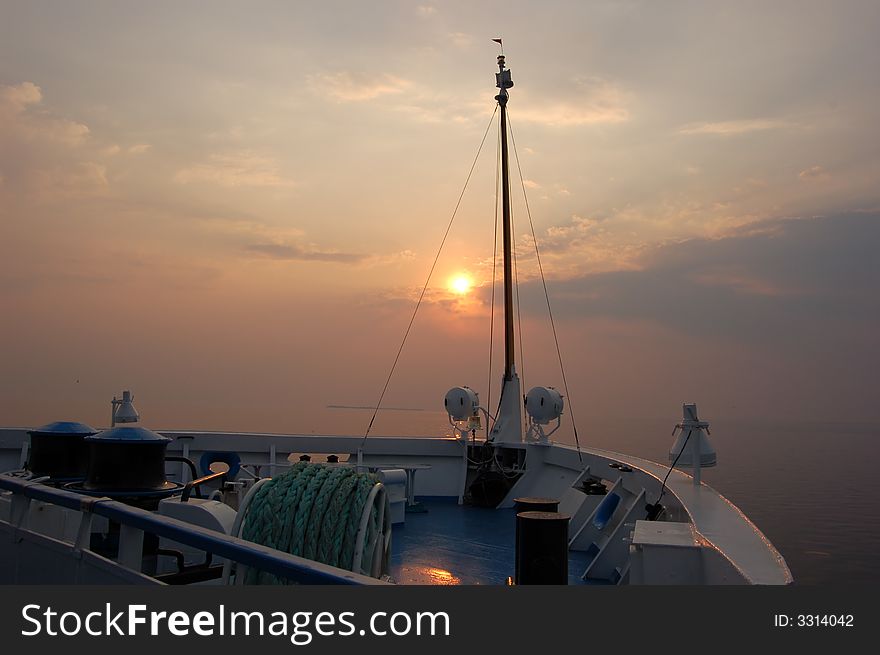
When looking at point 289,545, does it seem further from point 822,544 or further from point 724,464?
point 724,464

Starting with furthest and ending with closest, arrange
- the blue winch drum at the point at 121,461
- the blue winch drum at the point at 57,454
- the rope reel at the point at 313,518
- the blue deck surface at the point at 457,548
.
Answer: the blue deck surface at the point at 457,548, the blue winch drum at the point at 57,454, the blue winch drum at the point at 121,461, the rope reel at the point at 313,518

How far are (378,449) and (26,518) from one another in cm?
822

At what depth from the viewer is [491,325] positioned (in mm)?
15391

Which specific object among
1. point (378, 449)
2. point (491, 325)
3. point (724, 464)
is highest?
point (491, 325)

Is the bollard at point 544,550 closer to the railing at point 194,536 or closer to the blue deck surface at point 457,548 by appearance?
the blue deck surface at point 457,548

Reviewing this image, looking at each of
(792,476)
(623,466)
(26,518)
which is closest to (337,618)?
(26,518)

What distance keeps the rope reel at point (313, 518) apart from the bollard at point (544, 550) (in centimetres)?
144

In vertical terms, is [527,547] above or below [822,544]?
above

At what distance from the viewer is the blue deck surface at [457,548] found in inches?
301

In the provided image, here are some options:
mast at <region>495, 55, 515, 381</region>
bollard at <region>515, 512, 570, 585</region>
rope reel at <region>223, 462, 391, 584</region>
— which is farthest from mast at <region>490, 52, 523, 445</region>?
rope reel at <region>223, 462, 391, 584</region>

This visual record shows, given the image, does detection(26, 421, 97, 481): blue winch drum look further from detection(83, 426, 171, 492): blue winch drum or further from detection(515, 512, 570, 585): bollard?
detection(515, 512, 570, 585): bollard

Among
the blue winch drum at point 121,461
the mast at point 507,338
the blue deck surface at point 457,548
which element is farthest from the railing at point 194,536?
the mast at point 507,338

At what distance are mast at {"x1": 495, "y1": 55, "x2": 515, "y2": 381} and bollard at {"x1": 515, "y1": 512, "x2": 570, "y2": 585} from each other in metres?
8.55

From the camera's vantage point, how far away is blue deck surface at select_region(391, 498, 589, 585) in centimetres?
765
